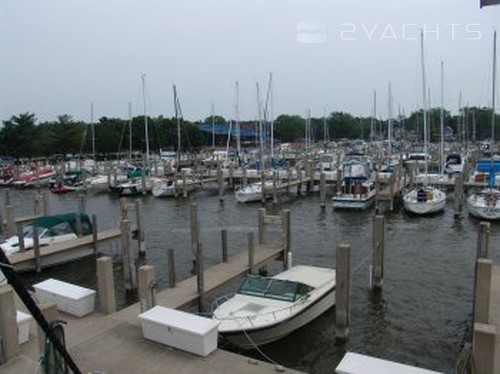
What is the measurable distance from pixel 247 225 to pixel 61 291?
69.2 ft

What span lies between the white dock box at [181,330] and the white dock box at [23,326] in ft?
8.34

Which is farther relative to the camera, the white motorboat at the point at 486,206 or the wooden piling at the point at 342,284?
the white motorboat at the point at 486,206

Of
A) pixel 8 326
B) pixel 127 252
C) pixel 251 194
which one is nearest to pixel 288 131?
pixel 251 194

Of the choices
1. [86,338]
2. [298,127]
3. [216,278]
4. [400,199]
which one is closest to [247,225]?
[400,199]

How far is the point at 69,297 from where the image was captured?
44.3 ft

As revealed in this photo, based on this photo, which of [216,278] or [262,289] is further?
[216,278]

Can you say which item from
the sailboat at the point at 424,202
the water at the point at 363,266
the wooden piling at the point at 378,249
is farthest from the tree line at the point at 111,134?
the wooden piling at the point at 378,249

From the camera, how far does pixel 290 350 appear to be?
1451 centimetres

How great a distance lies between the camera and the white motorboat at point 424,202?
34.7m

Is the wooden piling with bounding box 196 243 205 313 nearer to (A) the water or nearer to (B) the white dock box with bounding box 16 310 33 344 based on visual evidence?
(A) the water

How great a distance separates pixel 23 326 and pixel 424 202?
28.5m

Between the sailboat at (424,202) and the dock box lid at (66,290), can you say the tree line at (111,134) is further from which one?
the dock box lid at (66,290)

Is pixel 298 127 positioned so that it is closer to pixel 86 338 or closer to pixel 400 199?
pixel 400 199

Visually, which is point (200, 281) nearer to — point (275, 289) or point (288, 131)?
point (275, 289)
